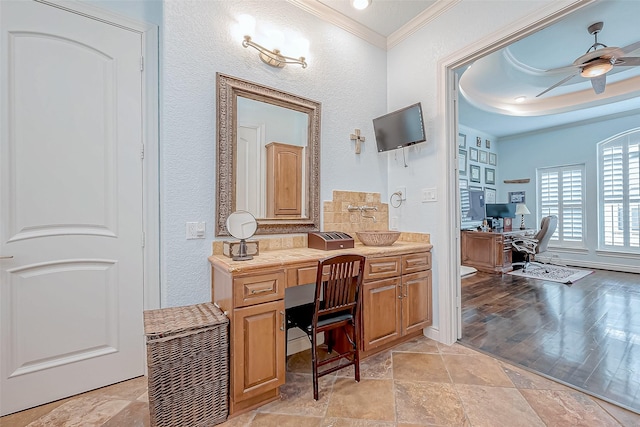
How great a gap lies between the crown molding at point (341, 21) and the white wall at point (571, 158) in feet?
18.0

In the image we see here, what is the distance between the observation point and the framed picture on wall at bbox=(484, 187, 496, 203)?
21.3 feet

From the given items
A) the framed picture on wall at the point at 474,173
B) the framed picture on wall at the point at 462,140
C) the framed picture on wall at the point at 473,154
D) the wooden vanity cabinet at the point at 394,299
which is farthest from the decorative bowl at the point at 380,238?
the framed picture on wall at the point at 473,154

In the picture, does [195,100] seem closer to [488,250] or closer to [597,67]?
[597,67]

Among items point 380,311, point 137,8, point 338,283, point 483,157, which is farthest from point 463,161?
point 137,8

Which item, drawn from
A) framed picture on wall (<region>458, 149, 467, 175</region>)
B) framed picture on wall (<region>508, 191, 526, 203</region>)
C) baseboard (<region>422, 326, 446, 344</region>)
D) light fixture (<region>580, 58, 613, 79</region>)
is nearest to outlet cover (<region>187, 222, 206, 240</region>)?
baseboard (<region>422, 326, 446, 344</region>)

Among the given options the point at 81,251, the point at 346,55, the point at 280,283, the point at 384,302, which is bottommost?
the point at 384,302

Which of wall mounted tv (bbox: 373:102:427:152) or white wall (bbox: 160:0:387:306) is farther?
wall mounted tv (bbox: 373:102:427:152)

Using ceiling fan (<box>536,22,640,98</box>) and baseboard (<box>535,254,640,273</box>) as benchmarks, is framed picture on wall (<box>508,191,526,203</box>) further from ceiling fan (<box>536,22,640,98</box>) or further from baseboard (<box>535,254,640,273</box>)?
ceiling fan (<box>536,22,640,98</box>)

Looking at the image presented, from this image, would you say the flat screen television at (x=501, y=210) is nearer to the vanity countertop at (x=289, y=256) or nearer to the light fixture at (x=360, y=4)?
the vanity countertop at (x=289, y=256)

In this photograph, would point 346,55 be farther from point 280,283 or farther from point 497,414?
point 497,414

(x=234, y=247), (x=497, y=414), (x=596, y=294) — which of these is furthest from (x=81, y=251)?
(x=596, y=294)

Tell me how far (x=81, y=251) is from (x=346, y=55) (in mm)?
2814

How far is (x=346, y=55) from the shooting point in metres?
2.80

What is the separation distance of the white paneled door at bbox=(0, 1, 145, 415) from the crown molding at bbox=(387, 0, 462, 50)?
2.46 m
